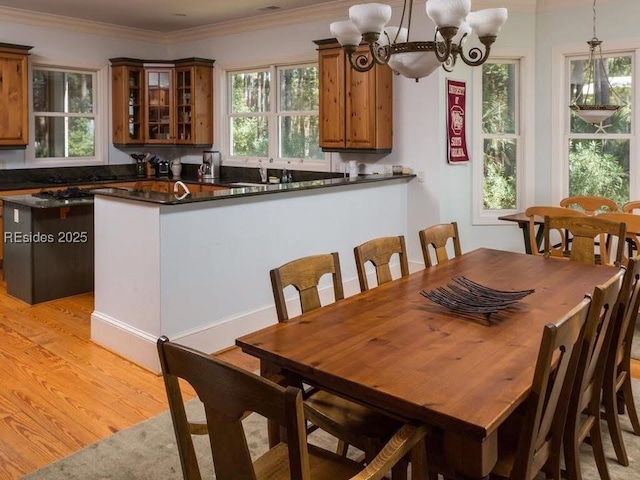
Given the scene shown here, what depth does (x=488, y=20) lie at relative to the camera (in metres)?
2.55

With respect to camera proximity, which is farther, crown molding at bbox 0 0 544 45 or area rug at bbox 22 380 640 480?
crown molding at bbox 0 0 544 45

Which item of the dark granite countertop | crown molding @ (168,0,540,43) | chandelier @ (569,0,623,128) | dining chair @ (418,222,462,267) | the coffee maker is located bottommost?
dining chair @ (418,222,462,267)

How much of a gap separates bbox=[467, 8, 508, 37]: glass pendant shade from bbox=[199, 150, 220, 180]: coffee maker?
5.04 meters

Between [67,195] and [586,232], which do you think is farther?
[67,195]

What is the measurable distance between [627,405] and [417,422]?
175cm

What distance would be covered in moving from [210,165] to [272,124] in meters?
0.97

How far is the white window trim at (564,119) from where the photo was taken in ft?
17.3

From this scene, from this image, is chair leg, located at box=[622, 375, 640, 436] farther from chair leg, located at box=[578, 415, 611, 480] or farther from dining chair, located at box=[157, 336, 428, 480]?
dining chair, located at box=[157, 336, 428, 480]

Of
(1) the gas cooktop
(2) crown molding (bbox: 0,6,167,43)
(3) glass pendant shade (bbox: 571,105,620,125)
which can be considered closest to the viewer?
(3) glass pendant shade (bbox: 571,105,620,125)

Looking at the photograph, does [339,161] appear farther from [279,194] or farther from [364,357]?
[364,357]

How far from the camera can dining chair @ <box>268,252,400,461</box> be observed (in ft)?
6.29

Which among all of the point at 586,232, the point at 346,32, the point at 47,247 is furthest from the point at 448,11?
the point at 47,247

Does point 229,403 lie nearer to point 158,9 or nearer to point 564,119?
point 564,119

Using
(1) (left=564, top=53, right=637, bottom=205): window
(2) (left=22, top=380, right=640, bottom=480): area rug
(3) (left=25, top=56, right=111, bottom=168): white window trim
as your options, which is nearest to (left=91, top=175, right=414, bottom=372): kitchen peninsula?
(2) (left=22, top=380, right=640, bottom=480): area rug
